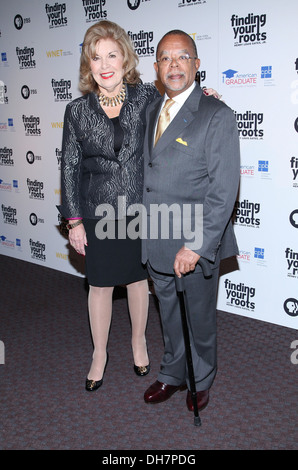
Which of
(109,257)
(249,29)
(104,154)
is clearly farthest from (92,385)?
(249,29)

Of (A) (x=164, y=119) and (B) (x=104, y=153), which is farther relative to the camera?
(B) (x=104, y=153)

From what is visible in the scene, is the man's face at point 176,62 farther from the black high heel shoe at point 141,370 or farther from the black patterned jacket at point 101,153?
the black high heel shoe at point 141,370

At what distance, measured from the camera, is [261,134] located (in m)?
3.34

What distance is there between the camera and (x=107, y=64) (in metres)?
2.38

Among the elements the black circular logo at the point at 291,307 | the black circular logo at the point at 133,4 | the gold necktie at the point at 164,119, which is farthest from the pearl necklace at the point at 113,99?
the black circular logo at the point at 291,307

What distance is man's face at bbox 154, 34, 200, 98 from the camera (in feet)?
6.98

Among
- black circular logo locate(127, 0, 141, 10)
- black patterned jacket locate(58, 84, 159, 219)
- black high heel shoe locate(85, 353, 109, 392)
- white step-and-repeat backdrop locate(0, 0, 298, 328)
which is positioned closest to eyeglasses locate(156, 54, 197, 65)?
black patterned jacket locate(58, 84, 159, 219)

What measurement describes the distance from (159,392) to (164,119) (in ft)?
4.44

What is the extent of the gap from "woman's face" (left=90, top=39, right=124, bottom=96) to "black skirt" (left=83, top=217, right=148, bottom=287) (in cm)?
66

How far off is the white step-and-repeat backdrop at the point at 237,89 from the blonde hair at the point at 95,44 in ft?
3.55

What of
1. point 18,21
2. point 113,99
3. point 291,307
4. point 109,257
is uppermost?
point 18,21

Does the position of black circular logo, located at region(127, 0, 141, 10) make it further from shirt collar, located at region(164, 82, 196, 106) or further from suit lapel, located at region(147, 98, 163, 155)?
shirt collar, located at region(164, 82, 196, 106)

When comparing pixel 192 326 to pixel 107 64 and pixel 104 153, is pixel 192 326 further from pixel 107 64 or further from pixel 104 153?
pixel 107 64

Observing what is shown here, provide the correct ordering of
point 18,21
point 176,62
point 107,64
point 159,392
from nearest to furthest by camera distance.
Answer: point 176,62, point 107,64, point 159,392, point 18,21
